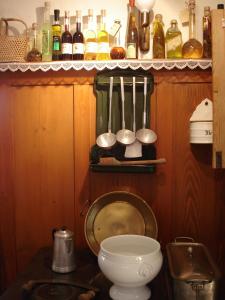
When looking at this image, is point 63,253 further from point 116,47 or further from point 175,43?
point 175,43

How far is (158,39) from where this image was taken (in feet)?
6.02

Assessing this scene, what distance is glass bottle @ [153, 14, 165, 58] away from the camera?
183cm

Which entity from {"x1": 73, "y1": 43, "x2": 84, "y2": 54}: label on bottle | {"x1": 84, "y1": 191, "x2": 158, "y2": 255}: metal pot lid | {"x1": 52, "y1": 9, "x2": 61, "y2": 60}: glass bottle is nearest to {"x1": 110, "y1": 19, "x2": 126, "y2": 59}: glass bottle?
{"x1": 73, "y1": 43, "x2": 84, "y2": 54}: label on bottle

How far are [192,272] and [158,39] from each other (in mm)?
1108

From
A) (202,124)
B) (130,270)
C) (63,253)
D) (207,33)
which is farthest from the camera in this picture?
(207,33)

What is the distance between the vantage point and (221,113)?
1446 mm

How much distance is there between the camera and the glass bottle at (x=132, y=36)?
71.5 inches

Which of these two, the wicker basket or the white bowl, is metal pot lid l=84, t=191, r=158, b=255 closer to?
the white bowl

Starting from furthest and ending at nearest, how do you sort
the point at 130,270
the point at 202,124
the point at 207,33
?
the point at 207,33, the point at 202,124, the point at 130,270

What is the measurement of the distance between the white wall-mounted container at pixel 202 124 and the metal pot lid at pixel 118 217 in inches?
→ 15.5

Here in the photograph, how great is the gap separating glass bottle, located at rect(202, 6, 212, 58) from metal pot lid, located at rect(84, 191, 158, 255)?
2.56 ft

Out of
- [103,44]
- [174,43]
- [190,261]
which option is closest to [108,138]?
[103,44]

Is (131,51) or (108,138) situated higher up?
(131,51)

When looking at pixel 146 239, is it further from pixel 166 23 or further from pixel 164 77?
pixel 166 23
